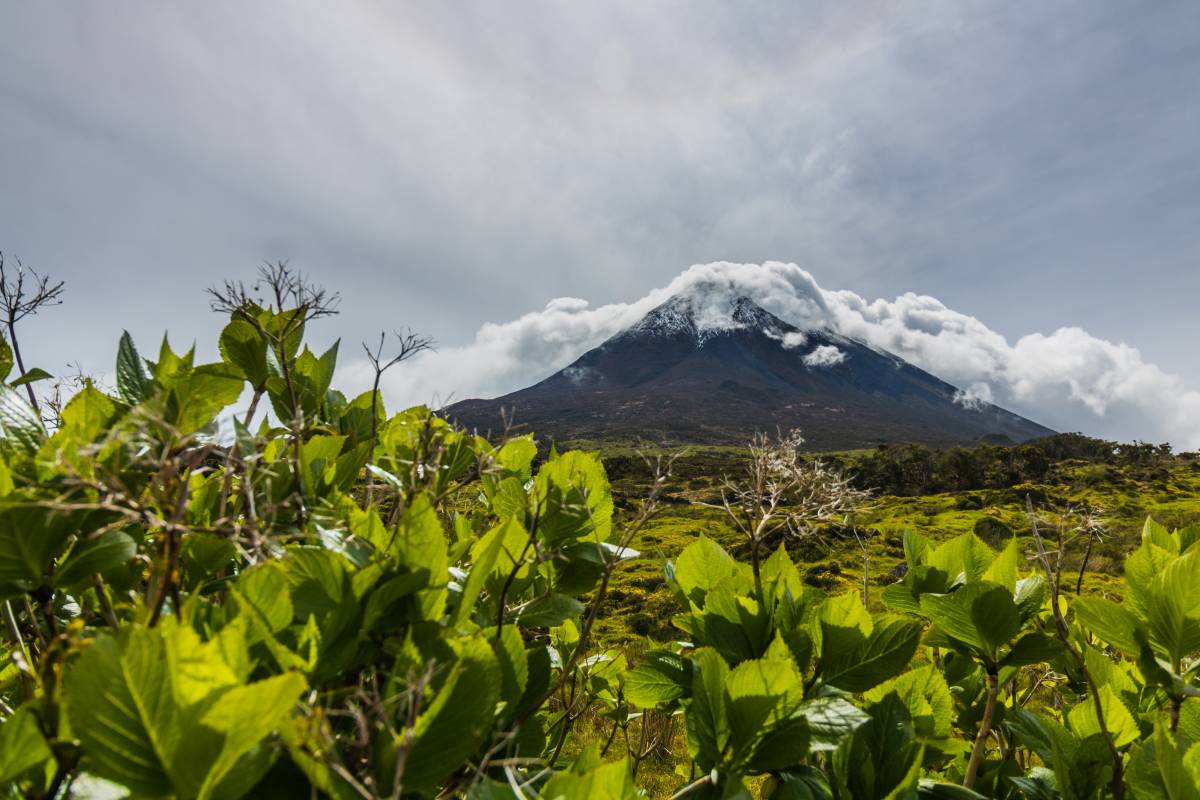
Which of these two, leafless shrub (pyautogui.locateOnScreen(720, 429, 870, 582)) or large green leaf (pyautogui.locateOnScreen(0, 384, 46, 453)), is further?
leafless shrub (pyautogui.locateOnScreen(720, 429, 870, 582))

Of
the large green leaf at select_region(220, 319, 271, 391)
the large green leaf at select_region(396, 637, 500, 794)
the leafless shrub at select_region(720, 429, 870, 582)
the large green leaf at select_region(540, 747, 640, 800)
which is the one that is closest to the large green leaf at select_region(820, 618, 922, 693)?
the leafless shrub at select_region(720, 429, 870, 582)

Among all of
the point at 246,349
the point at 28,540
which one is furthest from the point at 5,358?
the point at 28,540

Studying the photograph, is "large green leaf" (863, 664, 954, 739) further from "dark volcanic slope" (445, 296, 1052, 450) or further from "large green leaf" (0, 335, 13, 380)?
"dark volcanic slope" (445, 296, 1052, 450)

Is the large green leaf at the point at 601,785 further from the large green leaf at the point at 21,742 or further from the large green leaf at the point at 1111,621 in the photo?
the large green leaf at the point at 1111,621

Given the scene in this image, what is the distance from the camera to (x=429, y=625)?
2.82 ft

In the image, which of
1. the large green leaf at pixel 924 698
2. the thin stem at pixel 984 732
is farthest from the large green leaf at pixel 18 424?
the thin stem at pixel 984 732

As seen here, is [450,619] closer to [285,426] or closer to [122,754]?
[122,754]

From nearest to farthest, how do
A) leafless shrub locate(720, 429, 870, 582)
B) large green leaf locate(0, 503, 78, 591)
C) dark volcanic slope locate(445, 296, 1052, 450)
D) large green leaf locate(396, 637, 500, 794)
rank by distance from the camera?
large green leaf locate(396, 637, 500, 794) → large green leaf locate(0, 503, 78, 591) → leafless shrub locate(720, 429, 870, 582) → dark volcanic slope locate(445, 296, 1052, 450)

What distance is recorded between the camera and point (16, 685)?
48.5 inches

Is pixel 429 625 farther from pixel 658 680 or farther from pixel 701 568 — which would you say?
pixel 701 568

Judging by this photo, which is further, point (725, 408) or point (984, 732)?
point (725, 408)

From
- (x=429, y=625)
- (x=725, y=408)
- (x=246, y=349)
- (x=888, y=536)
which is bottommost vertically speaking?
(x=888, y=536)

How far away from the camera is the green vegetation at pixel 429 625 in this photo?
2.05 ft

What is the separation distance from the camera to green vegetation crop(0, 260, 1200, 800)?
0.63 meters
